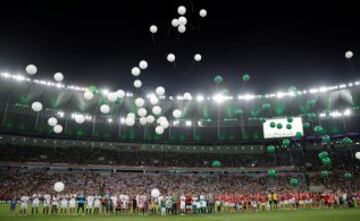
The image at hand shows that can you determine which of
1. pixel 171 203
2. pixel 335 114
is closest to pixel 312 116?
pixel 335 114

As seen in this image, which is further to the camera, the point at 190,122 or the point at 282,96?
the point at 190,122

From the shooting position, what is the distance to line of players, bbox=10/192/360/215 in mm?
22609

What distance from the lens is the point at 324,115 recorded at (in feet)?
184

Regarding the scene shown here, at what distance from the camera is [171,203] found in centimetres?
2234

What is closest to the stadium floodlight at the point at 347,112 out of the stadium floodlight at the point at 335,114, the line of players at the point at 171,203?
the stadium floodlight at the point at 335,114

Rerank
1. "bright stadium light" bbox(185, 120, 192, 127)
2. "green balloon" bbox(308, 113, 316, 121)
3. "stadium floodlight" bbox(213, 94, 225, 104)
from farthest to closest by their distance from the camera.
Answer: "bright stadium light" bbox(185, 120, 192, 127) < "green balloon" bbox(308, 113, 316, 121) < "stadium floodlight" bbox(213, 94, 225, 104)

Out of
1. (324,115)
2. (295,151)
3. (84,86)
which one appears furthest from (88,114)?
(324,115)

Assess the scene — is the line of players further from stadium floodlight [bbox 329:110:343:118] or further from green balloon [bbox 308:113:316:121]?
stadium floodlight [bbox 329:110:343:118]

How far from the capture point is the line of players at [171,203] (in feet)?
74.2

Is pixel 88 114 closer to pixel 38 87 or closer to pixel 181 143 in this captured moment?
pixel 38 87

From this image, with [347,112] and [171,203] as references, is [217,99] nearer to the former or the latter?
[347,112]

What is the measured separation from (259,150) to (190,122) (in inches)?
577

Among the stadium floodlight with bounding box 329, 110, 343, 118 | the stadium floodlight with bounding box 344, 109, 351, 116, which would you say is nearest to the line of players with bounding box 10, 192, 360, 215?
the stadium floodlight with bounding box 329, 110, 343, 118

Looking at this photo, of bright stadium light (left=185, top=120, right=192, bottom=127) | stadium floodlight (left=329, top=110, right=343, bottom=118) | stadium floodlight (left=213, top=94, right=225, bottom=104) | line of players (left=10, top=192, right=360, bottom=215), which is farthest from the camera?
bright stadium light (left=185, top=120, right=192, bottom=127)
